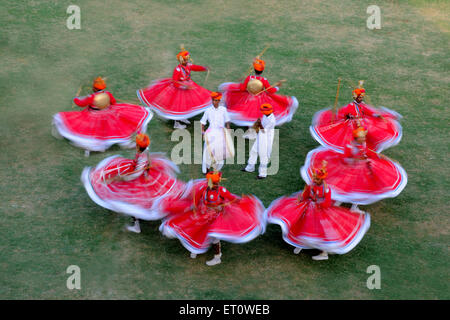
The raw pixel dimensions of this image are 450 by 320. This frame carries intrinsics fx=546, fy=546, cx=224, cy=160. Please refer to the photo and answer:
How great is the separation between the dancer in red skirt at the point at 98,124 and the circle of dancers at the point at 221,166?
0.7 inches

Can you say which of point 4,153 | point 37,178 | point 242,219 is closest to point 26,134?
point 4,153

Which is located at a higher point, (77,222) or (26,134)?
(26,134)

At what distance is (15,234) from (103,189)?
1.51m

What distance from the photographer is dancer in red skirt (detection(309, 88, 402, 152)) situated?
927 centimetres

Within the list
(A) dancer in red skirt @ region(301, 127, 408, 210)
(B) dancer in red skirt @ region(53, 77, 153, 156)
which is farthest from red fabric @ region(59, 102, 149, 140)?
(A) dancer in red skirt @ region(301, 127, 408, 210)

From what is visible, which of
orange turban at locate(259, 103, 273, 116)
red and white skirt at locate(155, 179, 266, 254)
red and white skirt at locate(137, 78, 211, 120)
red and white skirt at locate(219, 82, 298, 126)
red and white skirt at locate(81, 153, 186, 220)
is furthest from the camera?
red and white skirt at locate(137, 78, 211, 120)

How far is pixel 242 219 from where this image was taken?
7.44 m

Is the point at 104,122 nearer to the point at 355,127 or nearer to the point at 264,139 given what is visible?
the point at 264,139

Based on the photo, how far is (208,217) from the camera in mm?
7414

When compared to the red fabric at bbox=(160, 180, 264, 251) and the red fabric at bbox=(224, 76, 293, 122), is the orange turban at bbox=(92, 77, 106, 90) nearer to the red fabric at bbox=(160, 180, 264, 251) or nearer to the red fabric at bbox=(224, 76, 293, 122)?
the red fabric at bbox=(224, 76, 293, 122)

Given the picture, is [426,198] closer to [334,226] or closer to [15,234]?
[334,226]

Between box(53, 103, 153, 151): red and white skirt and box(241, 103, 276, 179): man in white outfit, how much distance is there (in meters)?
1.99

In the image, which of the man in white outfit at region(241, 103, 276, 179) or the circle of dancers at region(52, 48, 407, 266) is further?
the man in white outfit at region(241, 103, 276, 179)

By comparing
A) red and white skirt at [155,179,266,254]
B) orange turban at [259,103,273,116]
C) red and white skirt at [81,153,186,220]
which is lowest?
red and white skirt at [155,179,266,254]
